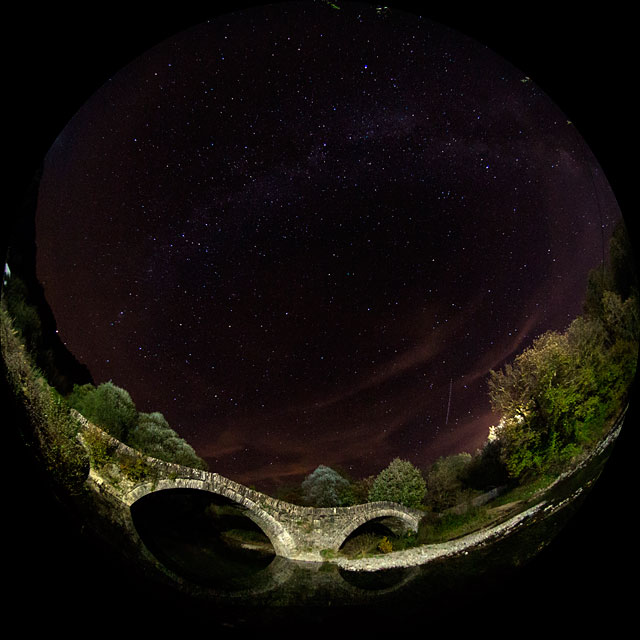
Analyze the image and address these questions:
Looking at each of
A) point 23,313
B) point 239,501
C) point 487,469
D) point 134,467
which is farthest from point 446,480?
point 23,313

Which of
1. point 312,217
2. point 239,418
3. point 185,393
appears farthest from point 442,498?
point 312,217

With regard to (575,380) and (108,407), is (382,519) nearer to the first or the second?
(575,380)

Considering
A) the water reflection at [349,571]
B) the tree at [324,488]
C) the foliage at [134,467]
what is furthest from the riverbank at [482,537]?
the foliage at [134,467]

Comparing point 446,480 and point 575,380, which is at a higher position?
point 575,380

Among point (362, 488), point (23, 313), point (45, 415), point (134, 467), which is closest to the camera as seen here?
point (45, 415)

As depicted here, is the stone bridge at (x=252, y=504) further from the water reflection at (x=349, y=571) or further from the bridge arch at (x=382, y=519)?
the water reflection at (x=349, y=571)
